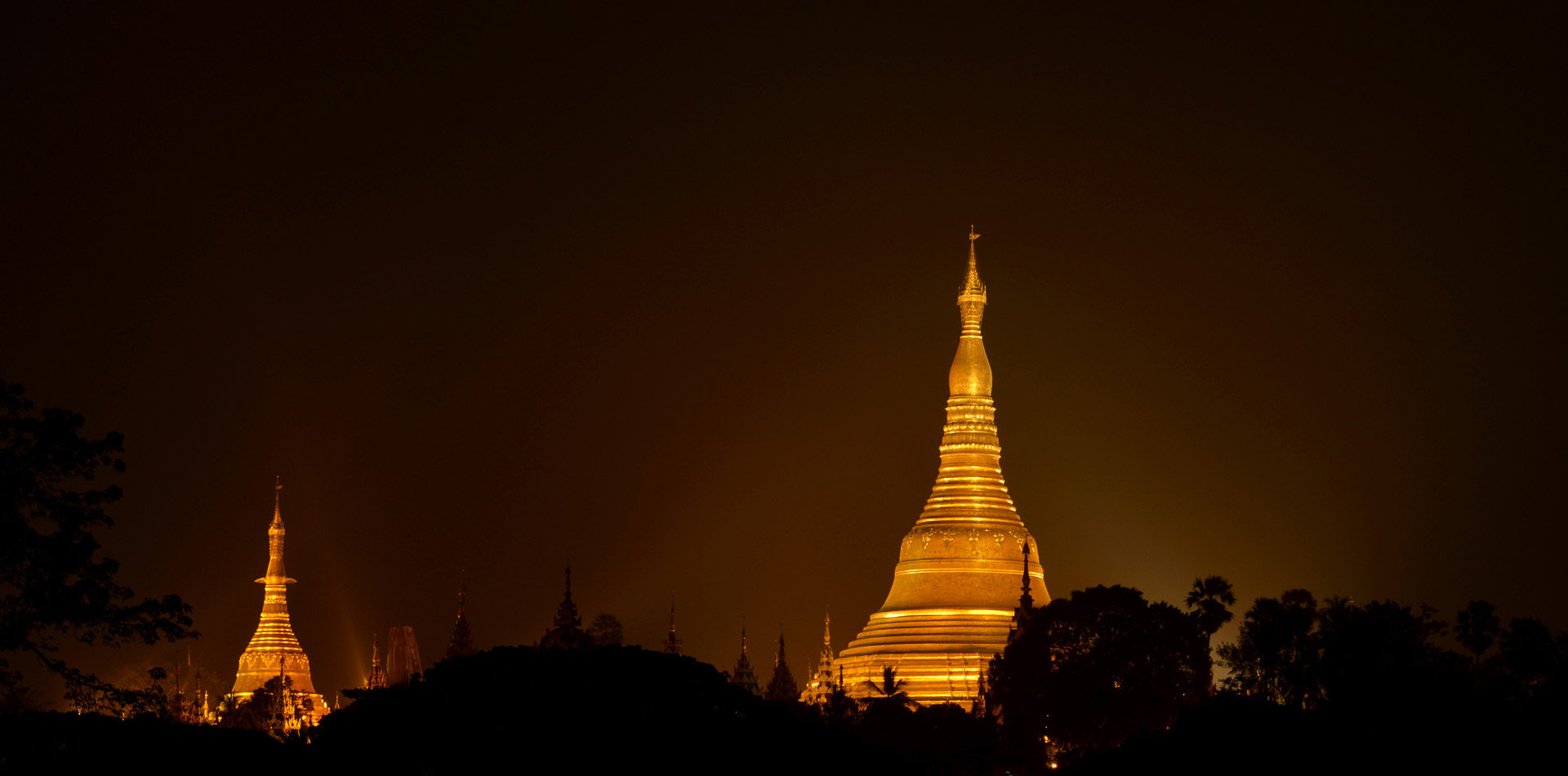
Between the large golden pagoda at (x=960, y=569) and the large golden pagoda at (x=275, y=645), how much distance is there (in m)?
33.6

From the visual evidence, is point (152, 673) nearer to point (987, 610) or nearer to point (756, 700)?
point (756, 700)

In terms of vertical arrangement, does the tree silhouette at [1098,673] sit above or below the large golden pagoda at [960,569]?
below

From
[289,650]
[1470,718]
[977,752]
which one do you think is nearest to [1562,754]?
[1470,718]

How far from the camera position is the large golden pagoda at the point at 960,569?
9012 cm

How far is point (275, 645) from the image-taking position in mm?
118250

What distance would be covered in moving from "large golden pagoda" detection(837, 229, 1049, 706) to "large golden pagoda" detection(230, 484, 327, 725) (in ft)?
110

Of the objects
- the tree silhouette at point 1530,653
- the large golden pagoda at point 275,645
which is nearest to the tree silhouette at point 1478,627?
the tree silhouette at point 1530,653

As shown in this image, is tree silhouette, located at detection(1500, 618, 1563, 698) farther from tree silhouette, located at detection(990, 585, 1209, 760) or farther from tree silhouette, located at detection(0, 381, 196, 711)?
tree silhouette, located at detection(0, 381, 196, 711)

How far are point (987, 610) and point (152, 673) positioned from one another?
56717 mm

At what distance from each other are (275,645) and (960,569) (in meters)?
40.9

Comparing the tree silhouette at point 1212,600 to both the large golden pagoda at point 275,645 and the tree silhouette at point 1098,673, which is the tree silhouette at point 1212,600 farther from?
the large golden pagoda at point 275,645

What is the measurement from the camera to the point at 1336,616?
66188mm

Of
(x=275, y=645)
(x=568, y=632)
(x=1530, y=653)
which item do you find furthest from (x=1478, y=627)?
(x=275, y=645)

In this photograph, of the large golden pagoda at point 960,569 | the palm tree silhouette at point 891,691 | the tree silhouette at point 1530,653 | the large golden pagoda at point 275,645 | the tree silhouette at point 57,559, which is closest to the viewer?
the tree silhouette at point 57,559
